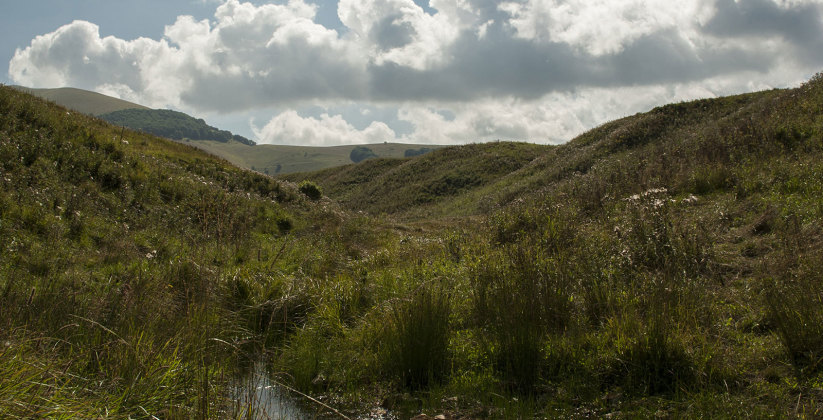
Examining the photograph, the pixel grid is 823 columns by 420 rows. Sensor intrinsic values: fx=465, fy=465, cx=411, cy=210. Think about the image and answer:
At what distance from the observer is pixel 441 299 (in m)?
5.65

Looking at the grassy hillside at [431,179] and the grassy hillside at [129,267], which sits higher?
the grassy hillside at [431,179]

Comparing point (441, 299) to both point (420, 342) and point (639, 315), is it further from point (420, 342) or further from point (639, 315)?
point (639, 315)

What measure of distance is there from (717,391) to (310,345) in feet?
15.1

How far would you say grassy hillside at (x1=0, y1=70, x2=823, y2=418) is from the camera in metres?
3.91

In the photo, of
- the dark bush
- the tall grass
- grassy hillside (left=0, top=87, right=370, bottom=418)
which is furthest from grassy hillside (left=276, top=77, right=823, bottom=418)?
the dark bush

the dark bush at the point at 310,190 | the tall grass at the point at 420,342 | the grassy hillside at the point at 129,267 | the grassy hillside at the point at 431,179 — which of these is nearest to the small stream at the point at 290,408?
the grassy hillside at the point at 129,267

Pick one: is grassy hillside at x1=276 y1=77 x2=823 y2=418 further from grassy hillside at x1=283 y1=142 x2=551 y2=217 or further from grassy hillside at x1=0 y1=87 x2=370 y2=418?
grassy hillside at x1=283 y1=142 x2=551 y2=217

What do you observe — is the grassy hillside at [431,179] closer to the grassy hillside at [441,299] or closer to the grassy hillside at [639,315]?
the grassy hillside at [441,299]

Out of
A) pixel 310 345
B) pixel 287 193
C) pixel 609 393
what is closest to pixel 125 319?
pixel 310 345

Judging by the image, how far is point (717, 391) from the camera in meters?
4.07

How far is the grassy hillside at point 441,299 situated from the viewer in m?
3.91

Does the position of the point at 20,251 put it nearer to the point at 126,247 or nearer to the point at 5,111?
the point at 126,247

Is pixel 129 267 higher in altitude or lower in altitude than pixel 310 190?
lower

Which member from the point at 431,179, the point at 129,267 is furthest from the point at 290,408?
the point at 431,179
